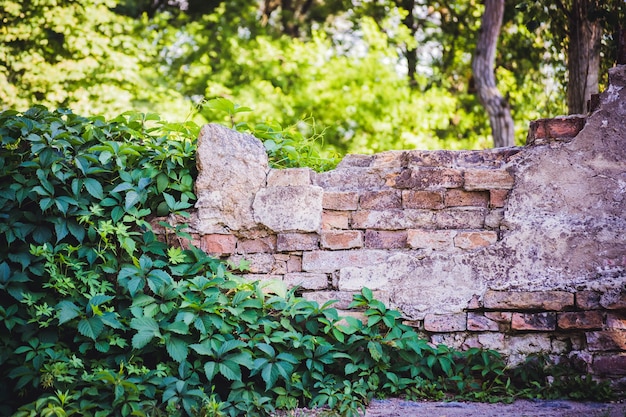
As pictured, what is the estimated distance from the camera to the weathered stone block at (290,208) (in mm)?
3051

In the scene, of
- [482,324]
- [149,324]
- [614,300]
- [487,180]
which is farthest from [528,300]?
[149,324]

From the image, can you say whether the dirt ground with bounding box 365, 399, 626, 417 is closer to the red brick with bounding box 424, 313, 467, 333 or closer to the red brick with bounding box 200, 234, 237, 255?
the red brick with bounding box 424, 313, 467, 333

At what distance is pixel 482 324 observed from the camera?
2.87 m

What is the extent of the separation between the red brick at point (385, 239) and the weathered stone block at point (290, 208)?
267 millimetres

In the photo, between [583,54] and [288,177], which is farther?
[583,54]

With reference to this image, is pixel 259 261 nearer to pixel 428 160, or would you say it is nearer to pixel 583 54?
pixel 428 160

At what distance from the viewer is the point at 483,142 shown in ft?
35.8

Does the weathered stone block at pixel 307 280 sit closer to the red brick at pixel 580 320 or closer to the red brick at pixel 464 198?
the red brick at pixel 464 198

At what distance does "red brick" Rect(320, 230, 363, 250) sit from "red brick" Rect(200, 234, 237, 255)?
1.58ft

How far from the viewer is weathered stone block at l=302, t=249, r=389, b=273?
302cm

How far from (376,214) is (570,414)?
49.5 inches

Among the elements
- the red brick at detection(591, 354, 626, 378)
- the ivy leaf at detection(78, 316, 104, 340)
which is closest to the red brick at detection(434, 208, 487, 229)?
the red brick at detection(591, 354, 626, 378)

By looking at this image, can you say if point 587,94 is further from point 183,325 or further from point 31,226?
→ point 31,226

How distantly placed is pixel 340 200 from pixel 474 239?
0.70 m
